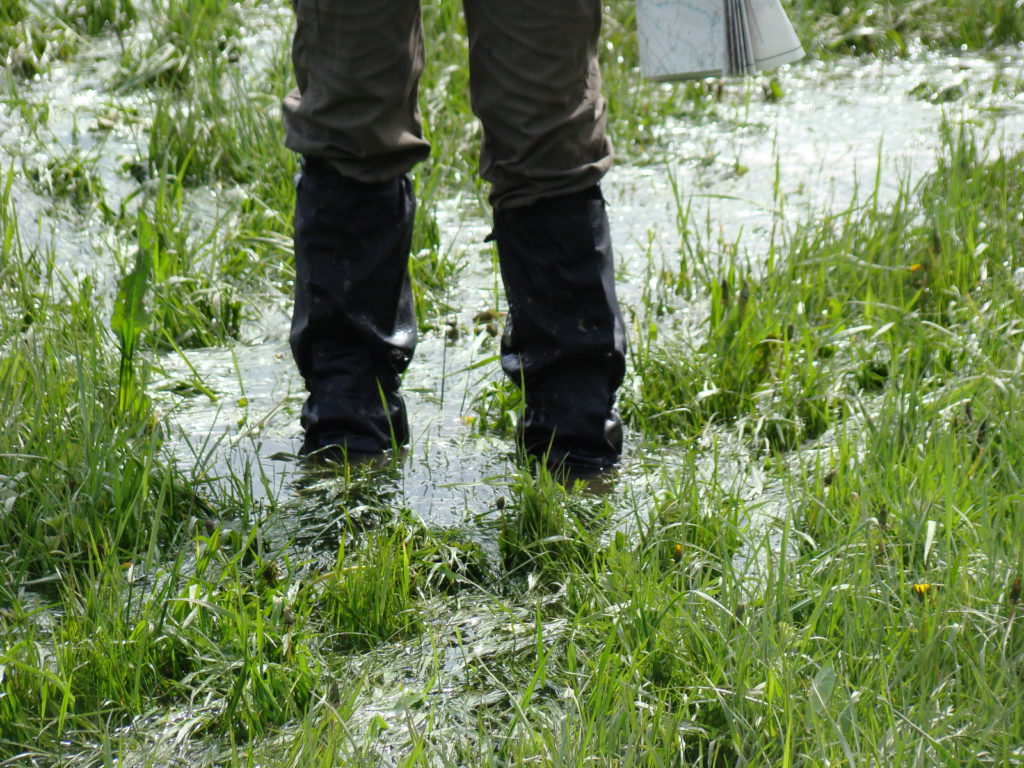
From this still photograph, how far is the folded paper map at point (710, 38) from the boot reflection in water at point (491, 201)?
109 mm

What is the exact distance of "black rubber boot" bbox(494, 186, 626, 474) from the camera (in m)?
2.27

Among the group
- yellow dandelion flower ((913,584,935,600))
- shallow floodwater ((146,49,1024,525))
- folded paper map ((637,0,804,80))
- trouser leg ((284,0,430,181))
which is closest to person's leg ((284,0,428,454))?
trouser leg ((284,0,430,181))

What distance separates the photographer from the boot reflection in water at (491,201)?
6.95 ft

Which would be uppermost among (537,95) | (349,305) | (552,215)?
(537,95)

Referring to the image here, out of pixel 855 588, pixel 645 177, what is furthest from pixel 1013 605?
pixel 645 177

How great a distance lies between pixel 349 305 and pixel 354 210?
0.58 ft

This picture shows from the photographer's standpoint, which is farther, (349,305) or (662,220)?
(662,220)

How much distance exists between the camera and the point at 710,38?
2.11 metres

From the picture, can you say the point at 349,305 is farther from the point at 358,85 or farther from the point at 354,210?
the point at 358,85

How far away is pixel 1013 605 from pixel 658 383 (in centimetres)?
105

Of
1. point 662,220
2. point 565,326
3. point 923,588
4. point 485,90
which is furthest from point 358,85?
point 662,220

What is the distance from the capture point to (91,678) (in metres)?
1.67

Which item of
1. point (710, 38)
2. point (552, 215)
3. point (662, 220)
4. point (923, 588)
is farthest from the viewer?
point (662, 220)

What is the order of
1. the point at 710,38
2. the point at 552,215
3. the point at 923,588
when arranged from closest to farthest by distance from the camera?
the point at 923,588
the point at 710,38
the point at 552,215
